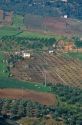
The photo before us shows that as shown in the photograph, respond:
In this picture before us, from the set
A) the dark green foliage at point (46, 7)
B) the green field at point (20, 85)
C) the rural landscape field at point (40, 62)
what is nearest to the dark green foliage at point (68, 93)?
the rural landscape field at point (40, 62)

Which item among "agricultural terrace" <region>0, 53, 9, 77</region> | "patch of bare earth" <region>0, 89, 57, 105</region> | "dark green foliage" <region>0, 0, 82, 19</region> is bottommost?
"agricultural terrace" <region>0, 53, 9, 77</region>

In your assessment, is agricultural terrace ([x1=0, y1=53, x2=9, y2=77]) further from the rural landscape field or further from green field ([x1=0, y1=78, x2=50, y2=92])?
green field ([x1=0, y1=78, x2=50, y2=92])

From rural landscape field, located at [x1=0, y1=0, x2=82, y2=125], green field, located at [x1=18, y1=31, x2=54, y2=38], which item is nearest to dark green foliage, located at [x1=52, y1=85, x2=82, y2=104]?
rural landscape field, located at [x1=0, y1=0, x2=82, y2=125]

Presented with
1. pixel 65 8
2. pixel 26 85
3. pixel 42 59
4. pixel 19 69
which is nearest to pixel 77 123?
pixel 26 85

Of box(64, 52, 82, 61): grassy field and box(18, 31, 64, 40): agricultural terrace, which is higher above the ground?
box(18, 31, 64, 40): agricultural terrace

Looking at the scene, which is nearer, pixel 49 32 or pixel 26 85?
pixel 26 85

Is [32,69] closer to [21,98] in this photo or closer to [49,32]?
[21,98]

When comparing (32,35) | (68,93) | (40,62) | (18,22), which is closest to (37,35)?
(32,35)
